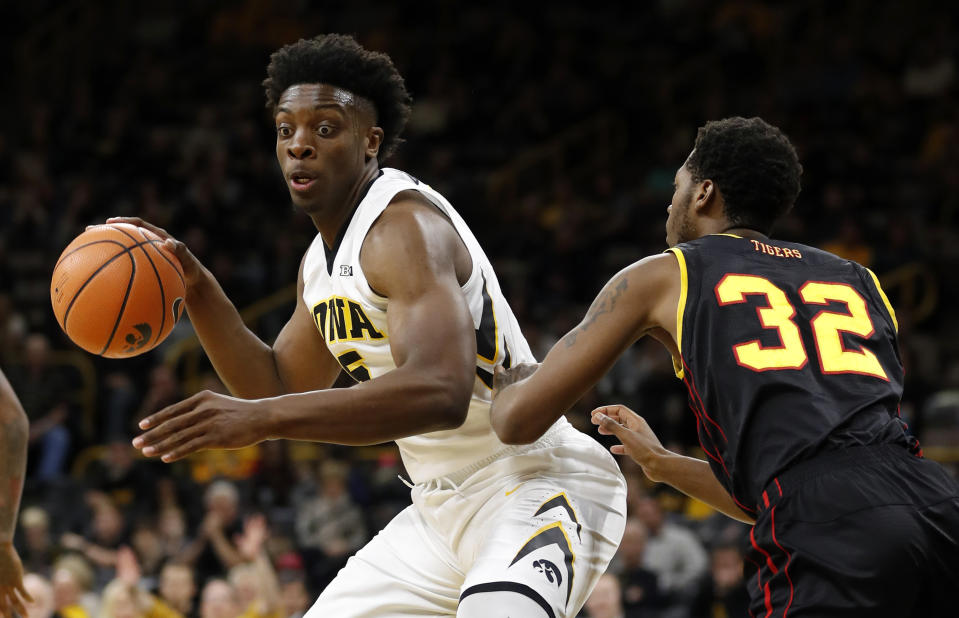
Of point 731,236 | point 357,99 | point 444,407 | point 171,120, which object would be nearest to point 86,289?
point 357,99

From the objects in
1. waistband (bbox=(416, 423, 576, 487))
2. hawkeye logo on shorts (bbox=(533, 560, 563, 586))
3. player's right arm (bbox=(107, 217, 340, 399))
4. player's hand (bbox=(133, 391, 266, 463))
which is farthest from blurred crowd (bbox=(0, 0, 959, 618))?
player's hand (bbox=(133, 391, 266, 463))

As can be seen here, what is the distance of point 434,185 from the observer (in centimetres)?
1331

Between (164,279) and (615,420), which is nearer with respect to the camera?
(615,420)

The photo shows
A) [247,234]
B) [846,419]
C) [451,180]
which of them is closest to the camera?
[846,419]

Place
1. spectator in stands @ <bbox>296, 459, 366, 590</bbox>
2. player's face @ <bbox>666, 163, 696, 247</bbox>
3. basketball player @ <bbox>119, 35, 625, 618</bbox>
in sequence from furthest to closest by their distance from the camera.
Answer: spectator in stands @ <bbox>296, 459, 366, 590</bbox>
player's face @ <bbox>666, 163, 696, 247</bbox>
basketball player @ <bbox>119, 35, 625, 618</bbox>

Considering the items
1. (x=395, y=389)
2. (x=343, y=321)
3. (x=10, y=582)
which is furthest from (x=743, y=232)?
(x=10, y=582)

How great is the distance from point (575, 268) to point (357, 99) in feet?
25.4

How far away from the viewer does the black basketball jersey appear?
9.87 feet

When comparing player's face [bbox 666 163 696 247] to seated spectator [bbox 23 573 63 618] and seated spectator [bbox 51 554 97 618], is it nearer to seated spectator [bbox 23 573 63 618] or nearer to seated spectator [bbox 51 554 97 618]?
seated spectator [bbox 23 573 63 618]

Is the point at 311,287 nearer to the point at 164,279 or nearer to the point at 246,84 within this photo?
the point at 164,279

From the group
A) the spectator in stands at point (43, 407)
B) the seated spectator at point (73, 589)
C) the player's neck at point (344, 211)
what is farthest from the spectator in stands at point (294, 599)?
the player's neck at point (344, 211)

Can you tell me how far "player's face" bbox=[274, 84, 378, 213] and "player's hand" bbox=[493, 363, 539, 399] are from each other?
0.81 meters

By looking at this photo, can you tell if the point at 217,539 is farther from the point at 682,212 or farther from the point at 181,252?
the point at 682,212

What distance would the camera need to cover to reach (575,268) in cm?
1159
